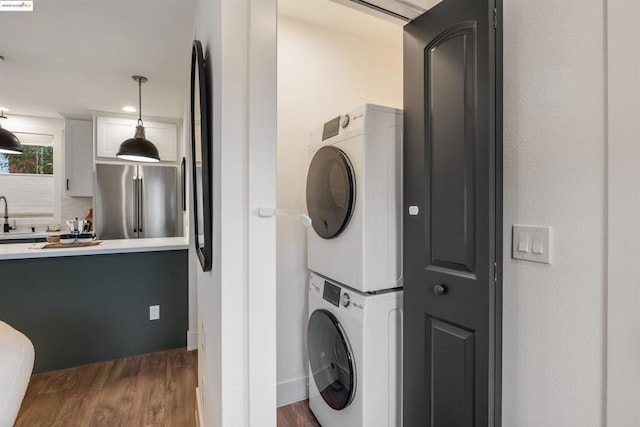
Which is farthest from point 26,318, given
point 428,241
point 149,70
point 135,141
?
point 428,241

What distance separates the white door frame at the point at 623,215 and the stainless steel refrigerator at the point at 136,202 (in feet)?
14.5

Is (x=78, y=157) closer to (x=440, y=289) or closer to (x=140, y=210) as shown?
(x=140, y=210)

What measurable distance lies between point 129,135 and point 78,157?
0.80 m

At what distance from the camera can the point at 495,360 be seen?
112 centimetres

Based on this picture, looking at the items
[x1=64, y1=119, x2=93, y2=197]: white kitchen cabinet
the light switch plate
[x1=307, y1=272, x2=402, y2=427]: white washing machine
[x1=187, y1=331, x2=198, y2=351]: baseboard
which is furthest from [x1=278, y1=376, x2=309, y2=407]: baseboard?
[x1=64, y1=119, x2=93, y2=197]: white kitchen cabinet

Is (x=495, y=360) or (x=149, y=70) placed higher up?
(x=149, y=70)

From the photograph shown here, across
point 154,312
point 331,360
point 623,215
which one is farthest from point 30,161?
point 623,215

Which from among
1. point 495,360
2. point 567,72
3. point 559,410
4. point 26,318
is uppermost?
point 567,72

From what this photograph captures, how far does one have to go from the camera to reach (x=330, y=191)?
1.71m

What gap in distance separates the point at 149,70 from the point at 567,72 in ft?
9.93

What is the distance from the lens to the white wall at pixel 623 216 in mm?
836

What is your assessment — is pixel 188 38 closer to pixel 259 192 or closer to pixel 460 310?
pixel 259 192

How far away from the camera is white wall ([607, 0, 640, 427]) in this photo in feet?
2.74

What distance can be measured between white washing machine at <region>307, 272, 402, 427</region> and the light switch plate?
60 cm
